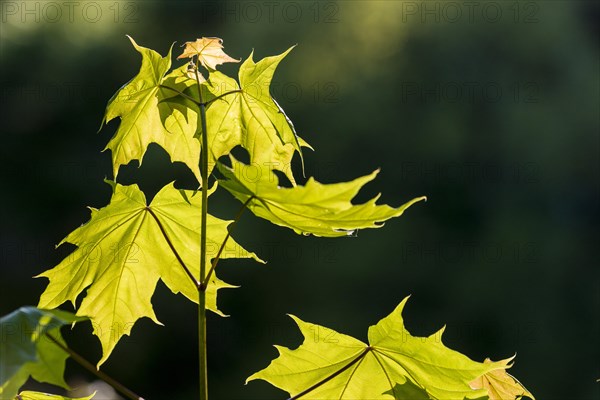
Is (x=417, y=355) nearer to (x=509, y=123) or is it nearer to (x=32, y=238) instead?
(x=32, y=238)

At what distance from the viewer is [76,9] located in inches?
272

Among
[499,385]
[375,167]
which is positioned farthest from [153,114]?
[375,167]

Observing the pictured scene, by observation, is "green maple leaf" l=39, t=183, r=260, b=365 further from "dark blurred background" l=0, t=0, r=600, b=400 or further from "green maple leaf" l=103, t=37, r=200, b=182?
"dark blurred background" l=0, t=0, r=600, b=400

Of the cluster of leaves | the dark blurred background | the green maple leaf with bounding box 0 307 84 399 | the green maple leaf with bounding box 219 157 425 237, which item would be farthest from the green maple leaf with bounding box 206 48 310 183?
the dark blurred background

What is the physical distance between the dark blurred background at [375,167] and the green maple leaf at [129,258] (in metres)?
4.72

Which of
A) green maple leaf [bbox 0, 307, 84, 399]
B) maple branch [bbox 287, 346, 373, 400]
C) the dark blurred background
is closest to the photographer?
green maple leaf [bbox 0, 307, 84, 399]

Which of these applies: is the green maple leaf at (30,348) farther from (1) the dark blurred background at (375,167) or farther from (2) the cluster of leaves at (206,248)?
(1) the dark blurred background at (375,167)

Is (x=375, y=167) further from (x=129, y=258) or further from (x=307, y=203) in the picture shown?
(x=307, y=203)

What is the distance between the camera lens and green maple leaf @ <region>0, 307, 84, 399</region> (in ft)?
1.55

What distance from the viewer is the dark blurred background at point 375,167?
5.87m

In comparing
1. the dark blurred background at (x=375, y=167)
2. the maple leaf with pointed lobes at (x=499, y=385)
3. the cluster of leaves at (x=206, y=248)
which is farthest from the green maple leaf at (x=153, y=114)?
the dark blurred background at (x=375, y=167)

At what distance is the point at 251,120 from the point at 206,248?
0.14m

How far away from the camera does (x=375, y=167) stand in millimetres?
6105

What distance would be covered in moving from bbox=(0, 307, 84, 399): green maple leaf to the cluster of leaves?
0.45 ft
